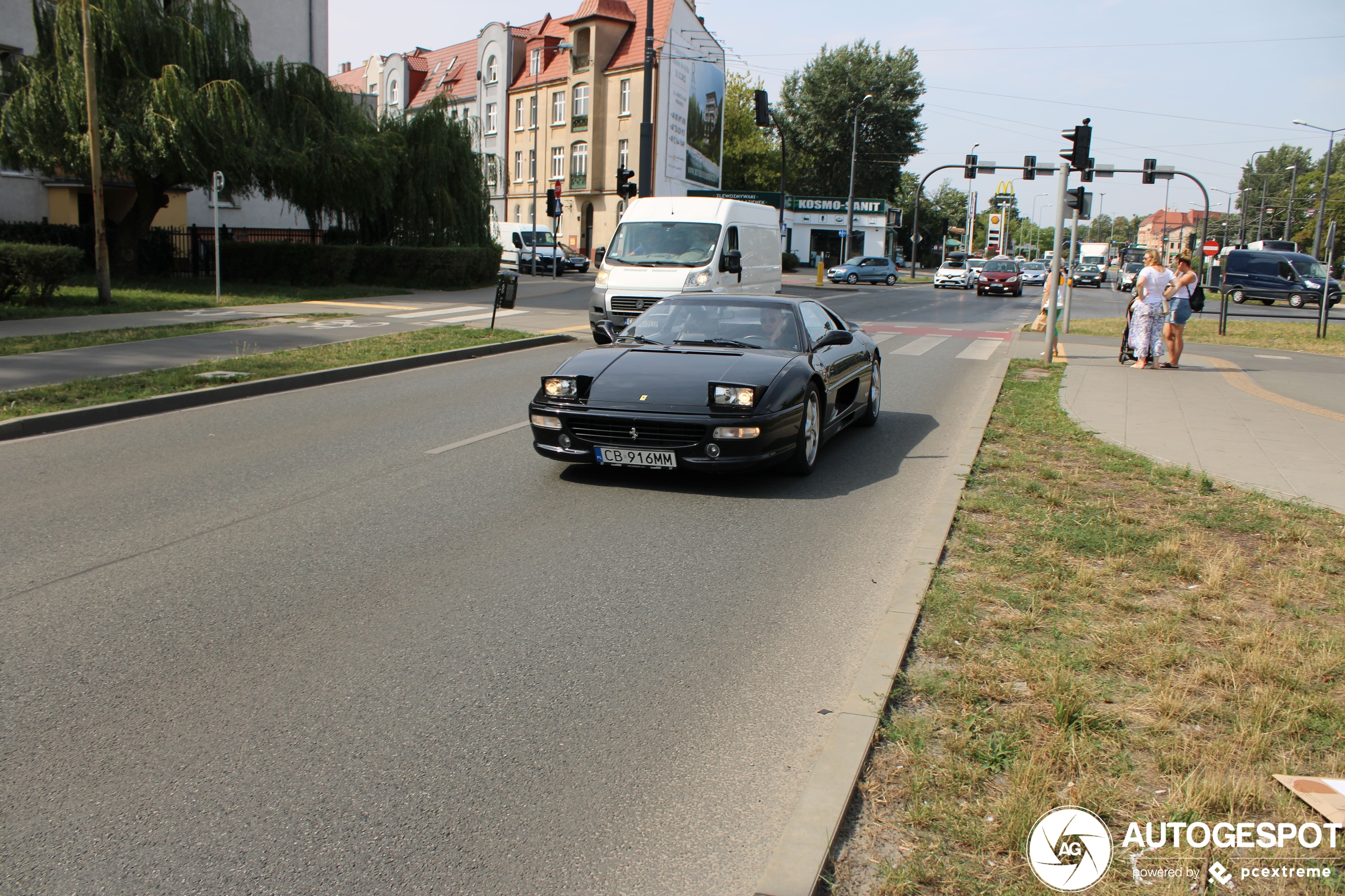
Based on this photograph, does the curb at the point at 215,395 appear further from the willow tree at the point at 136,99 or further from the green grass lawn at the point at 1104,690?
the willow tree at the point at 136,99

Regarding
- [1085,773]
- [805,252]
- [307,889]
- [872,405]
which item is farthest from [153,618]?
[805,252]

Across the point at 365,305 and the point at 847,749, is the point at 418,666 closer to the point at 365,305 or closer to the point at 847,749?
the point at 847,749

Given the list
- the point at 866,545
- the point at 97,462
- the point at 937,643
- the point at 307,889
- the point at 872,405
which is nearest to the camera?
the point at 307,889

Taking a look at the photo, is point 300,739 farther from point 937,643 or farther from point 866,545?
point 866,545

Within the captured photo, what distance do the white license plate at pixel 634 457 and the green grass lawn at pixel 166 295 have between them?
1534 centimetres

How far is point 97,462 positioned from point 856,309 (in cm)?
2588

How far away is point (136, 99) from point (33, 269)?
24.2 ft

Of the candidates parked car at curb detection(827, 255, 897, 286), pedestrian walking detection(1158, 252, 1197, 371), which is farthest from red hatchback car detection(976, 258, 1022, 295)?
pedestrian walking detection(1158, 252, 1197, 371)

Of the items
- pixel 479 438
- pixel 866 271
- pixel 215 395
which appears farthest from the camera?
pixel 866 271

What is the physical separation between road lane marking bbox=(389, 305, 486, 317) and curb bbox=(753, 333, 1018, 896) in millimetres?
18879

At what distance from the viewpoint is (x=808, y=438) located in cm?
796

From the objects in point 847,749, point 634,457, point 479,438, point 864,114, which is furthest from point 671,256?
point 864,114

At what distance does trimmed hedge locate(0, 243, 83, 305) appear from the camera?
19.2 meters

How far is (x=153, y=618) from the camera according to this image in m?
4.76
